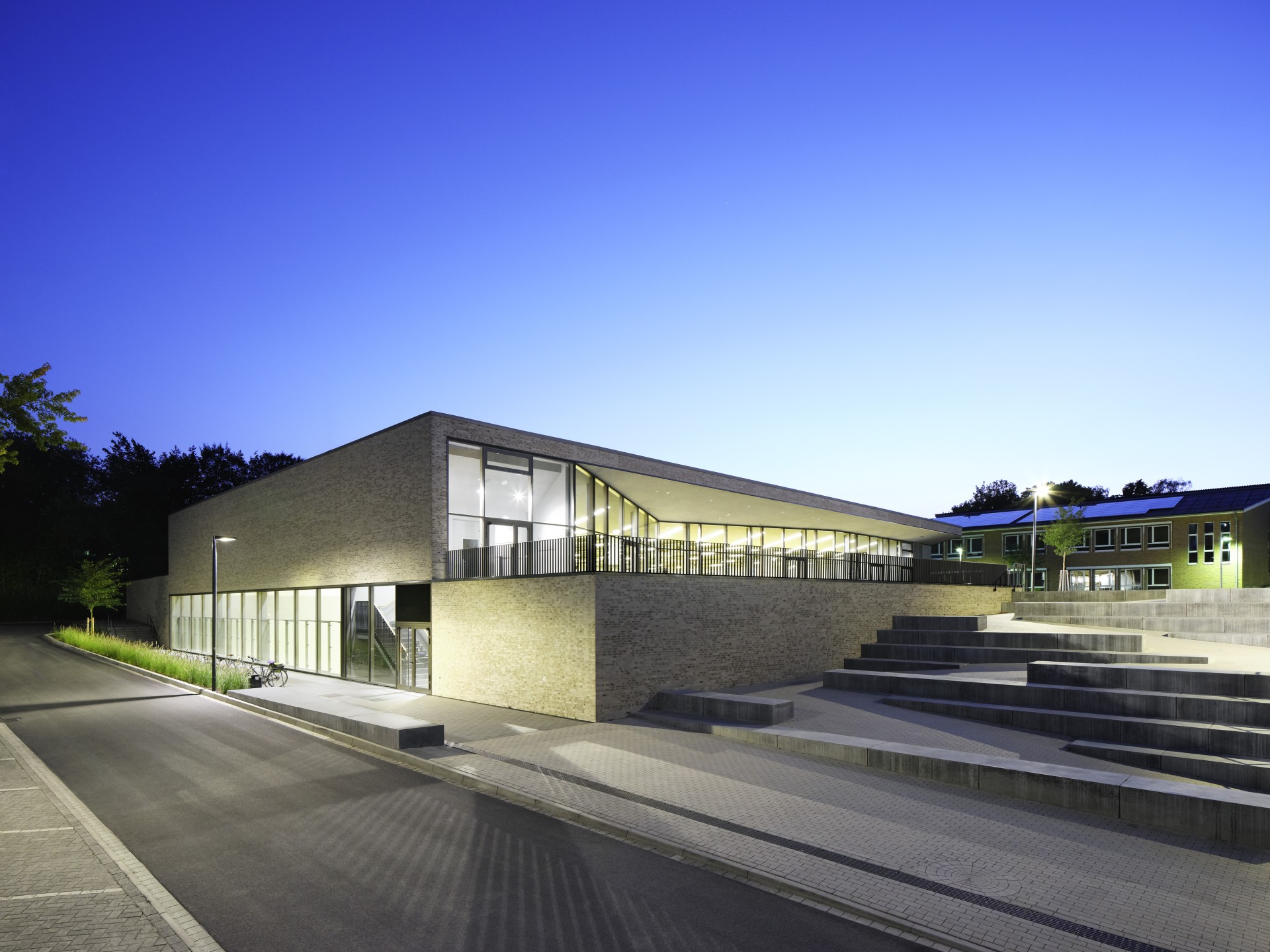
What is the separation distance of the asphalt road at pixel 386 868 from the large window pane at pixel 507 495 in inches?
377

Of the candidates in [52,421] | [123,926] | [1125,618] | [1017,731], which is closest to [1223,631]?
[1125,618]

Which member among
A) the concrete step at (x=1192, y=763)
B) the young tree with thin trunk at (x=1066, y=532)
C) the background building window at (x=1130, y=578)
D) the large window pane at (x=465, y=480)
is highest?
the large window pane at (x=465, y=480)

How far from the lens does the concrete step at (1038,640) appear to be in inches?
755

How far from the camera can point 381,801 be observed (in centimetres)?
1043

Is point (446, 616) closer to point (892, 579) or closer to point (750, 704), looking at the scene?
Answer: point (750, 704)

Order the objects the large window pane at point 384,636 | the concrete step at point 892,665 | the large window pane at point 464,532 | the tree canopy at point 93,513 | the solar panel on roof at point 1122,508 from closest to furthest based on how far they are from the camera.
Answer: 1. the concrete step at point 892,665
2. the large window pane at point 464,532
3. the large window pane at point 384,636
4. the solar panel on roof at point 1122,508
5. the tree canopy at point 93,513

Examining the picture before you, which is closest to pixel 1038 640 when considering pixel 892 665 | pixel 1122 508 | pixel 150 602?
pixel 892 665

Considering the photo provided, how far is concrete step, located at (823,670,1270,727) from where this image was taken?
1235 centimetres

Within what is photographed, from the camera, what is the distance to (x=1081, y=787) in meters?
9.56

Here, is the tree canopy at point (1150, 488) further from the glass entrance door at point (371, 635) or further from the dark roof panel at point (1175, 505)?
the glass entrance door at point (371, 635)

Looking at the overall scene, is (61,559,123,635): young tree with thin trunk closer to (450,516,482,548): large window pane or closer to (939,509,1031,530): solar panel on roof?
(450,516,482,548): large window pane

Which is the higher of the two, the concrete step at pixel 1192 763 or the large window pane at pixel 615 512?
the large window pane at pixel 615 512

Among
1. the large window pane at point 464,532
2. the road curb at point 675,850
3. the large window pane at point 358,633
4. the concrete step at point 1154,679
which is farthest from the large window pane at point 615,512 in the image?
the concrete step at point 1154,679

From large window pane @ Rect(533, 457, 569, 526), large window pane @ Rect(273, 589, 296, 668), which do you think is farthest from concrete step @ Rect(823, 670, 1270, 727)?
large window pane @ Rect(273, 589, 296, 668)
